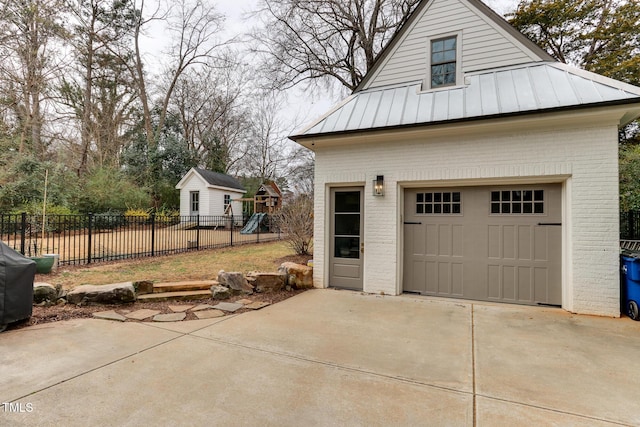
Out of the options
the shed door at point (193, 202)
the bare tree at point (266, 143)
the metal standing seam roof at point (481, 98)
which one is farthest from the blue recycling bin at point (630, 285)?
the bare tree at point (266, 143)

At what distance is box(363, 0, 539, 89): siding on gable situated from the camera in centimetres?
621

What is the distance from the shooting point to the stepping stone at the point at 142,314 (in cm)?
466

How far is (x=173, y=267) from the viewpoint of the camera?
319 inches

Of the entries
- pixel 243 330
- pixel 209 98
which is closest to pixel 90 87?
pixel 209 98

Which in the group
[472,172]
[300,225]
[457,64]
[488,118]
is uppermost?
[457,64]

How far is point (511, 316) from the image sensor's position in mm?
4859

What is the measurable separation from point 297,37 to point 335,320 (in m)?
13.4

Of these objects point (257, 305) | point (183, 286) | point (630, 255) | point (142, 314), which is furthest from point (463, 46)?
point (142, 314)

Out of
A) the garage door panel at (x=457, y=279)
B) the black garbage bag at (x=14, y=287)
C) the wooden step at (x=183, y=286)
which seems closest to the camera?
the black garbage bag at (x=14, y=287)

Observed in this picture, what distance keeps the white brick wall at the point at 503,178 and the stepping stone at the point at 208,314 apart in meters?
2.40

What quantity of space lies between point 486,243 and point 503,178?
122 cm

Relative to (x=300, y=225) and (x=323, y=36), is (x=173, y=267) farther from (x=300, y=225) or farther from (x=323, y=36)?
(x=323, y=36)

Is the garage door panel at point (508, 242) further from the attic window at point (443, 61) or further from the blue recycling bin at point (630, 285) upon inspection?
the attic window at point (443, 61)

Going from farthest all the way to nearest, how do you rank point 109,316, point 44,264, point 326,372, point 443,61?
1. point 44,264
2. point 443,61
3. point 109,316
4. point 326,372
